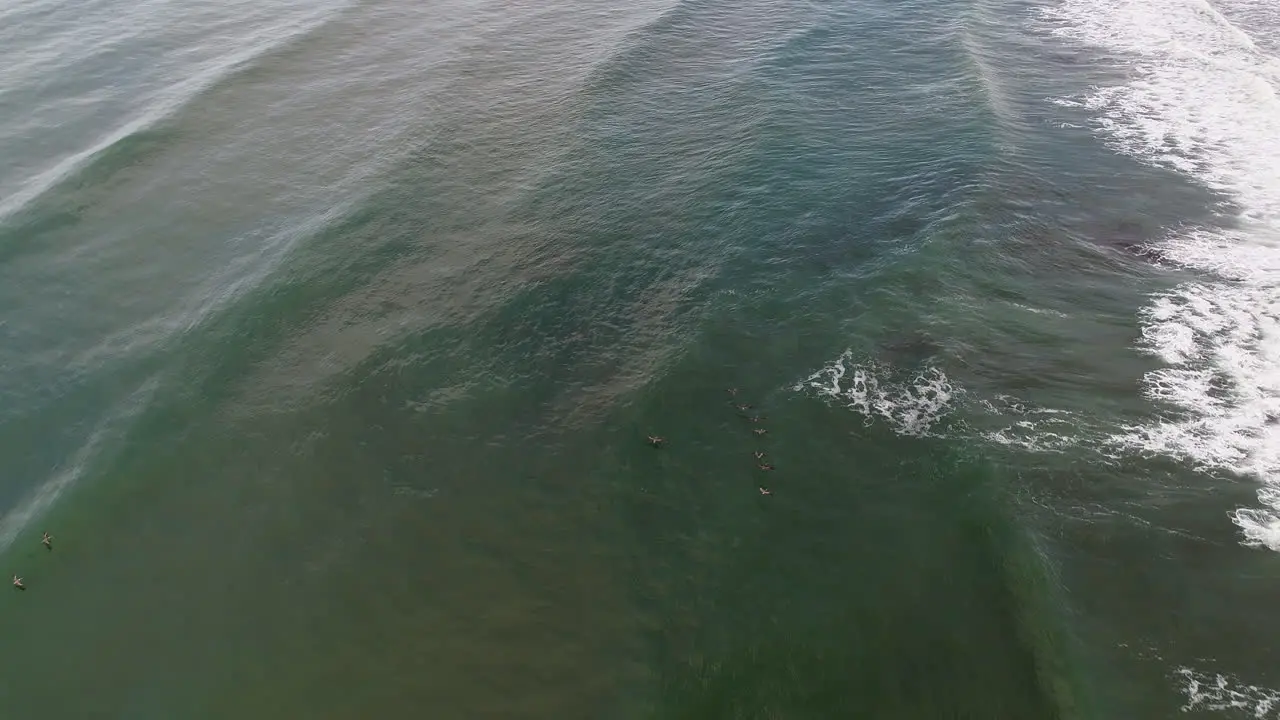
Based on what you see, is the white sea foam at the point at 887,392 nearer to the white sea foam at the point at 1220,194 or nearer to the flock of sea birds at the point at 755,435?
the flock of sea birds at the point at 755,435

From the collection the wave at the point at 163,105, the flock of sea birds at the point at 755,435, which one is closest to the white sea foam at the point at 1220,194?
the flock of sea birds at the point at 755,435

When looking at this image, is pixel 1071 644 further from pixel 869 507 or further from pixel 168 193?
pixel 168 193

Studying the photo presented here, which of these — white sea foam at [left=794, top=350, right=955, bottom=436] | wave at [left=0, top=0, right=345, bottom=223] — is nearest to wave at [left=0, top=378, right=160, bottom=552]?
wave at [left=0, top=0, right=345, bottom=223]

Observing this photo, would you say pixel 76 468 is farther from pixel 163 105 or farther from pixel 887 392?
pixel 163 105

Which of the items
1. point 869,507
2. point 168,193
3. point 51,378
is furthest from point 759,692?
point 168,193

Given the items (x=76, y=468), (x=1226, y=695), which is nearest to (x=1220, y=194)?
(x=1226, y=695)

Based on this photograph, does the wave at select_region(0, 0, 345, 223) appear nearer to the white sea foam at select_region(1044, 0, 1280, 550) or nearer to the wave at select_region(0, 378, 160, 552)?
the wave at select_region(0, 378, 160, 552)
